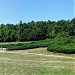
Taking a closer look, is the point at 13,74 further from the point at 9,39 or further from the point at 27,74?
the point at 9,39

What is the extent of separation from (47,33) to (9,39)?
15.2 metres

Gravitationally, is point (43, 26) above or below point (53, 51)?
above

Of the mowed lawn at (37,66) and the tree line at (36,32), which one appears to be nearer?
the mowed lawn at (37,66)

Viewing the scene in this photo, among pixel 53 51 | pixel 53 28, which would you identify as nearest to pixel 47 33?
pixel 53 28

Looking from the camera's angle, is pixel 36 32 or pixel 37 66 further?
pixel 36 32

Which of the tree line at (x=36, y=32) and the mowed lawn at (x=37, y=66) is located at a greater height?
the tree line at (x=36, y=32)

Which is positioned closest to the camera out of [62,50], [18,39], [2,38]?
[62,50]

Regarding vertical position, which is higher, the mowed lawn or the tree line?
the tree line

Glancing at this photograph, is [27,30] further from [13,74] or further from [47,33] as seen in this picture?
[13,74]

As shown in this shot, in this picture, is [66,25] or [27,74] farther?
[66,25]

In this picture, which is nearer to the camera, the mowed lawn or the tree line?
the mowed lawn

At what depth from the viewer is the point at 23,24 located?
118312 millimetres

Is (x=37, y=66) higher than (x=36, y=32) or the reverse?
the reverse

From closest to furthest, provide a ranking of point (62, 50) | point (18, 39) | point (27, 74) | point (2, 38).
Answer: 1. point (27, 74)
2. point (62, 50)
3. point (18, 39)
4. point (2, 38)
